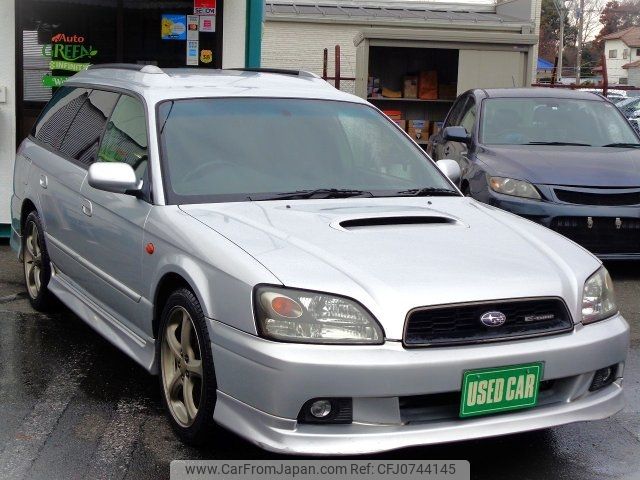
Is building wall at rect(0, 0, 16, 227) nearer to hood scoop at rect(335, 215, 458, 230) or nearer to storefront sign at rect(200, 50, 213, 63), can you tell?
storefront sign at rect(200, 50, 213, 63)

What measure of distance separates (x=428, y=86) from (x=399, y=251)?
12437mm

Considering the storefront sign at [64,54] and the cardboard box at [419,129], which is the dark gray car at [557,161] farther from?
the cardboard box at [419,129]

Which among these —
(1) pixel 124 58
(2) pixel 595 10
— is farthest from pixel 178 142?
(2) pixel 595 10

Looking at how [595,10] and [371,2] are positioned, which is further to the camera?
[595,10]

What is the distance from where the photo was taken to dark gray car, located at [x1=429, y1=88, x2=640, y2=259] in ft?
26.2

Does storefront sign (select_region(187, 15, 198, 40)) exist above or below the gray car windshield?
above

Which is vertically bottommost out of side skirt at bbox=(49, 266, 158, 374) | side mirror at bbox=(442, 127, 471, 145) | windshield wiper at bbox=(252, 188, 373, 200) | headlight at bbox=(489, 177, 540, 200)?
side skirt at bbox=(49, 266, 158, 374)

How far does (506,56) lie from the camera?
15.0 meters

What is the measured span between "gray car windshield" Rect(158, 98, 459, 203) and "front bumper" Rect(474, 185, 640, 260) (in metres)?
2.72

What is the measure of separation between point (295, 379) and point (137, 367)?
A: 2.11m

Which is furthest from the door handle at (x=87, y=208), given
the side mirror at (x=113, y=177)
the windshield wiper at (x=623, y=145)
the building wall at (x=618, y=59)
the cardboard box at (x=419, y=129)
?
the building wall at (x=618, y=59)

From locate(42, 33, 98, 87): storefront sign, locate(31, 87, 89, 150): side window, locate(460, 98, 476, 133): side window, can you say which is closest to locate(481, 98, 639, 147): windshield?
locate(460, 98, 476, 133): side window

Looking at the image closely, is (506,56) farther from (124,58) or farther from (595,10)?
(595,10)

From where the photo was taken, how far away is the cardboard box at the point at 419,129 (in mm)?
16098
